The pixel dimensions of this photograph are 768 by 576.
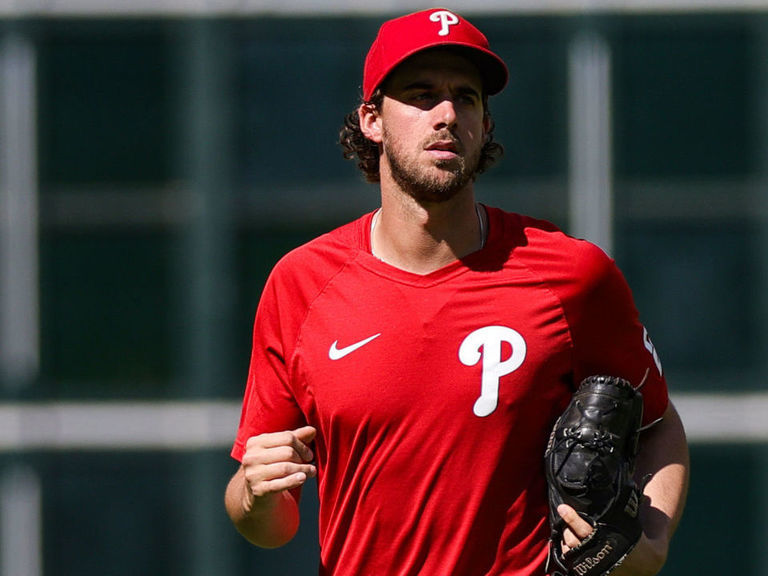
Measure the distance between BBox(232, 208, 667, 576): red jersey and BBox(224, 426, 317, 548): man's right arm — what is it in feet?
0.38

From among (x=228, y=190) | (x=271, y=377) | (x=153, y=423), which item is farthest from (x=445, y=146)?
(x=153, y=423)

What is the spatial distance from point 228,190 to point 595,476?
17.8ft

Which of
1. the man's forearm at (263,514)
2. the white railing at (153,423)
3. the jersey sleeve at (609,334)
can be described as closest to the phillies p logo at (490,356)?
the jersey sleeve at (609,334)

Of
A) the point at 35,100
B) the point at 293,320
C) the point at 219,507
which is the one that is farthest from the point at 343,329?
the point at 35,100

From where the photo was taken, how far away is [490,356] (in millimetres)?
3186

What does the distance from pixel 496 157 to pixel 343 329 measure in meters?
0.91

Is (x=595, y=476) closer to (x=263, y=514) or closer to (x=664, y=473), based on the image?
(x=664, y=473)

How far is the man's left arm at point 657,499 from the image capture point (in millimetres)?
3102

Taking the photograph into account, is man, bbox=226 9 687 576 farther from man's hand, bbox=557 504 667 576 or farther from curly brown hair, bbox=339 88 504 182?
curly brown hair, bbox=339 88 504 182

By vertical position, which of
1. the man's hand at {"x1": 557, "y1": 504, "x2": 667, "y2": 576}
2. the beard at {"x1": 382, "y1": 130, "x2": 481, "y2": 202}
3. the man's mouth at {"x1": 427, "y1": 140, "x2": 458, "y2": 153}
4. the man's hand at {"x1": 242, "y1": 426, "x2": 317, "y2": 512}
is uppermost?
the man's mouth at {"x1": 427, "y1": 140, "x2": 458, "y2": 153}

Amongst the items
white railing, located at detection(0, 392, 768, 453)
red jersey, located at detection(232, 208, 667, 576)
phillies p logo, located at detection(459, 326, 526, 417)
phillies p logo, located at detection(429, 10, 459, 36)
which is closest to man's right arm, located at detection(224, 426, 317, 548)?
red jersey, located at detection(232, 208, 667, 576)

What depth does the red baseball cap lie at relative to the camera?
328cm

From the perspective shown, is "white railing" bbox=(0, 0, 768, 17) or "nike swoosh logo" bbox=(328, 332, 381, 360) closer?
"nike swoosh logo" bbox=(328, 332, 381, 360)

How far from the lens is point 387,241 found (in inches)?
135
